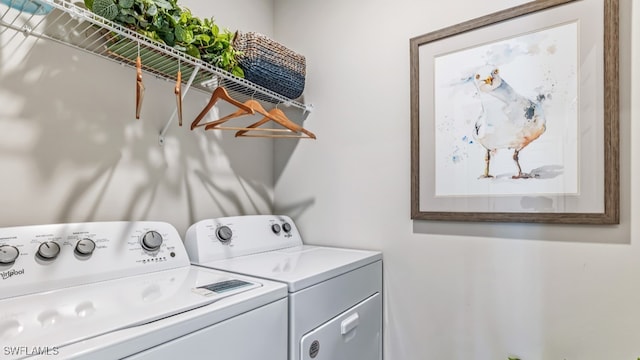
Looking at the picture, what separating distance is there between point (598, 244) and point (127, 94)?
1734mm

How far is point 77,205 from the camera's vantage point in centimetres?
107

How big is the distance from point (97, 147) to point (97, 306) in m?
0.64

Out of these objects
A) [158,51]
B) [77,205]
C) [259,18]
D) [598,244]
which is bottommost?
[598,244]

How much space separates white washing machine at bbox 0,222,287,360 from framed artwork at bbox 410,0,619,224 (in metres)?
0.83

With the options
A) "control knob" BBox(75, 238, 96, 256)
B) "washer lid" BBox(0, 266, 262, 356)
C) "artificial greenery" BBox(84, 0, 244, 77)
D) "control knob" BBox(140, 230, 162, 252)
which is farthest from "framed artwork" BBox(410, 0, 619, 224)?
"control knob" BBox(75, 238, 96, 256)

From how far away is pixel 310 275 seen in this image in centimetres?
100

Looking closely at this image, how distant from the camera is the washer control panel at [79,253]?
2.69 ft

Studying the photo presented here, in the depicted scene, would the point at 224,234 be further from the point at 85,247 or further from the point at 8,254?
the point at 8,254

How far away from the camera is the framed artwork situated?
102 centimetres

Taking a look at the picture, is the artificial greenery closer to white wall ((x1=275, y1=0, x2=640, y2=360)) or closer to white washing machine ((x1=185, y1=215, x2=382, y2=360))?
white wall ((x1=275, y1=0, x2=640, y2=360))

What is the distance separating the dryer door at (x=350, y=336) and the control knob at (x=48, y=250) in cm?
74

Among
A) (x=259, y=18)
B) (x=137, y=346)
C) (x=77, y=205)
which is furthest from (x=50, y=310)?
(x=259, y=18)

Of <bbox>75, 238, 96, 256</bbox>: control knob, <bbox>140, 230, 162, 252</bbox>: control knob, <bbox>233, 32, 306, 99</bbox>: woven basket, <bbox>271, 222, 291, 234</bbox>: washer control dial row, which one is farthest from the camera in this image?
<bbox>271, 222, 291, 234</bbox>: washer control dial row

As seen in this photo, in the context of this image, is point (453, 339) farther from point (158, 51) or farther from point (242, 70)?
point (158, 51)
